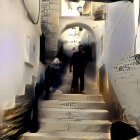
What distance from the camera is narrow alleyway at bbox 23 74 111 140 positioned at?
9.81 feet

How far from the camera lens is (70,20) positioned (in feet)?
20.9

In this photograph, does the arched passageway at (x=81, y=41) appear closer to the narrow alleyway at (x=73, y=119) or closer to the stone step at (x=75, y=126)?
the narrow alleyway at (x=73, y=119)

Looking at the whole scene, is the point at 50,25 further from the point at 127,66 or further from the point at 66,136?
the point at 66,136

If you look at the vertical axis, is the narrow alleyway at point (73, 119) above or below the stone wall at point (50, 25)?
below

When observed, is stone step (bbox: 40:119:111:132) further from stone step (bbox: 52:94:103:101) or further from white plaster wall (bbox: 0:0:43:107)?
stone step (bbox: 52:94:103:101)

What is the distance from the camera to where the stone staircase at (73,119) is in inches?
118

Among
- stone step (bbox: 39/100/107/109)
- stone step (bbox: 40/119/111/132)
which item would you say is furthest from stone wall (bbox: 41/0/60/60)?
stone step (bbox: 40/119/111/132)

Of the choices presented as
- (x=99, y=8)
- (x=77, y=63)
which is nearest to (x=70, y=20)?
(x=99, y=8)

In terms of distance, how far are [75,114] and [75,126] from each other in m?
0.35

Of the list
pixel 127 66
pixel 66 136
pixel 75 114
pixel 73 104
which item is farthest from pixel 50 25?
pixel 66 136

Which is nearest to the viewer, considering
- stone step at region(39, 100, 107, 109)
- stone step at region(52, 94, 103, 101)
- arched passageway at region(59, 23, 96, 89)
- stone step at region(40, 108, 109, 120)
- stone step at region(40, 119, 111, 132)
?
stone step at region(40, 119, 111, 132)

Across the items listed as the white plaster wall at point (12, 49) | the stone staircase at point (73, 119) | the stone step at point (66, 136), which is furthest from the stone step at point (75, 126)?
the white plaster wall at point (12, 49)

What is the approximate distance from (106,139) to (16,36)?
6.92ft

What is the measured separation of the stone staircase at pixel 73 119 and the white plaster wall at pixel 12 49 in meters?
0.84
